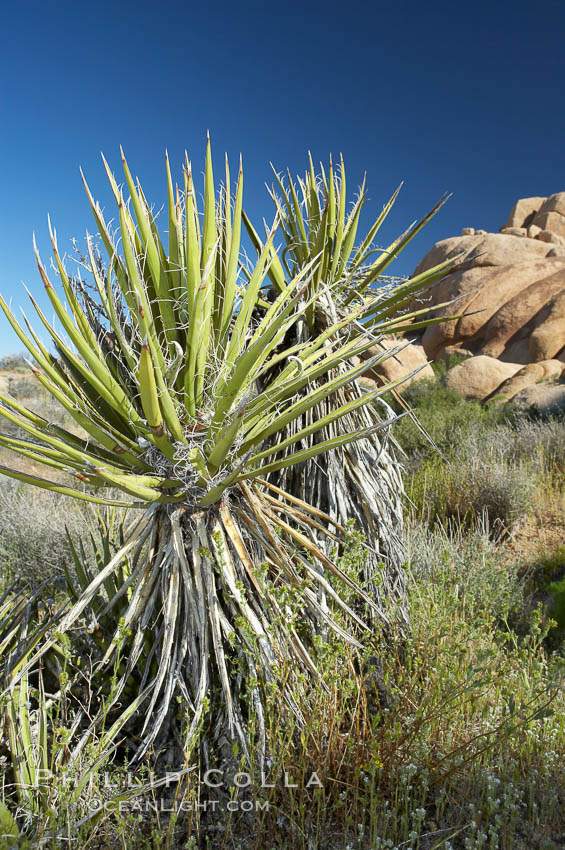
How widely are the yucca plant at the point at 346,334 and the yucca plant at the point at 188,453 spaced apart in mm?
721

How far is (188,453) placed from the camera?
1.81 m

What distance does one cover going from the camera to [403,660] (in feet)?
8.34

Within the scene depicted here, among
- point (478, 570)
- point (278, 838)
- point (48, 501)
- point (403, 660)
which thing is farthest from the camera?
point (48, 501)

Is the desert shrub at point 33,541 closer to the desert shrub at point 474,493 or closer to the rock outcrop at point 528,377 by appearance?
the desert shrub at point 474,493

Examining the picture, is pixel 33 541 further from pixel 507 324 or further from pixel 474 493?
pixel 507 324

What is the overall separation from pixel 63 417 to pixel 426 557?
39.1ft

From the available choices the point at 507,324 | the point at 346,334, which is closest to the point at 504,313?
the point at 507,324

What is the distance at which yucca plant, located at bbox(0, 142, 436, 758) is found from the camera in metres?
1.75

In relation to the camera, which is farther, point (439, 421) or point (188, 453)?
point (439, 421)

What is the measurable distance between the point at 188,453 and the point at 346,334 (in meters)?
1.39

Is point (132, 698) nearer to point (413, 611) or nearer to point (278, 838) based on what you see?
point (278, 838)

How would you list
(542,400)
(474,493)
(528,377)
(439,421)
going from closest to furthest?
(474,493) < (439,421) < (542,400) < (528,377)

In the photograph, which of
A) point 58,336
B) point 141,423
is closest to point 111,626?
point 141,423

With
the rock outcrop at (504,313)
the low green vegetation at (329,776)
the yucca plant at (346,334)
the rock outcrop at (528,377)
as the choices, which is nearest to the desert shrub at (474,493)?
the yucca plant at (346,334)
